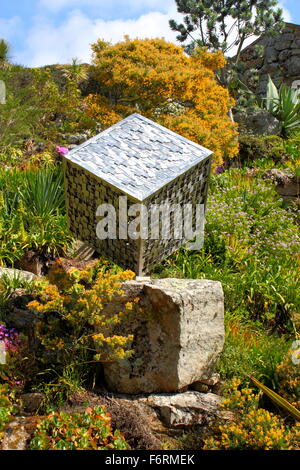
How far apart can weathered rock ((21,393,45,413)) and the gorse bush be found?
1.07 feet

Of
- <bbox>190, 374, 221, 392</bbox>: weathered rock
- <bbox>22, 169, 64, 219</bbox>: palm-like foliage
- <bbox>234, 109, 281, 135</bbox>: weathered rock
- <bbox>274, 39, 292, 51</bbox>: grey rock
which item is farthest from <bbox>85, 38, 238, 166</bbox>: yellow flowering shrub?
<bbox>274, 39, 292, 51</bbox>: grey rock

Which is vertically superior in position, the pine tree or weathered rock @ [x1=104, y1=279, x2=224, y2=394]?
the pine tree

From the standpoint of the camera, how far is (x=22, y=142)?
10430 millimetres

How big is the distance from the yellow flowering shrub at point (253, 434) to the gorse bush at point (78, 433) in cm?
72

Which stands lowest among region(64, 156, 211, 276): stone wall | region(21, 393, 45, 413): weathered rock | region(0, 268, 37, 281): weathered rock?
region(21, 393, 45, 413): weathered rock

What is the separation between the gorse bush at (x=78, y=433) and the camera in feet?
12.5

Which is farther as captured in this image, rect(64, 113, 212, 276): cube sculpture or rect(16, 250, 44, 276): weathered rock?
rect(16, 250, 44, 276): weathered rock

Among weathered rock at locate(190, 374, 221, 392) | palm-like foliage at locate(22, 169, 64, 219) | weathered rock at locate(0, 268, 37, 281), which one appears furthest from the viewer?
palm-like foliage at locate(22, 169, 64, 219)

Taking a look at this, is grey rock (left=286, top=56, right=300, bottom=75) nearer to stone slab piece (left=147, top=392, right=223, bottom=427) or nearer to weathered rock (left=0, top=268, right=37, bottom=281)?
weathered rock (left=0, top=268, right=37, bottom=281)

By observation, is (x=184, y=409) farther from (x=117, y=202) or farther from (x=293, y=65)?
(x=293, y=65)

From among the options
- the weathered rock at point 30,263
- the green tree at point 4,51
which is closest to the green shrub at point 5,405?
the weathered rock at point 30,263

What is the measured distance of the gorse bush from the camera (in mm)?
3805

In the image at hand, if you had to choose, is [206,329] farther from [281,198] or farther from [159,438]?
[281,198]

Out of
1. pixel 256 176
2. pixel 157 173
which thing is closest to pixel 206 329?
pixel 157 173
